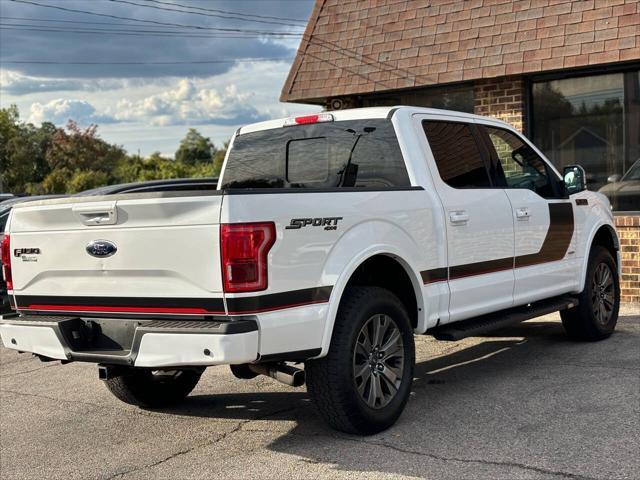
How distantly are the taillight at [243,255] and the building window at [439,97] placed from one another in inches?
302

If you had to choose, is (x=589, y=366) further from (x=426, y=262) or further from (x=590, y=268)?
(x=426, y=262)

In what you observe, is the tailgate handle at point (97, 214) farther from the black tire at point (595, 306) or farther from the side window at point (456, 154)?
the black tire at point (595, 306)

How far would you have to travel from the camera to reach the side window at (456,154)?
594 centimetres

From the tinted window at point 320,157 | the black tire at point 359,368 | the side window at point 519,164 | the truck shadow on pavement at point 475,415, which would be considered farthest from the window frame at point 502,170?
the black tire at point 359,368

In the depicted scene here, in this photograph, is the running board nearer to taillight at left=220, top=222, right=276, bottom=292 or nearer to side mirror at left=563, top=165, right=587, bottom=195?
side mirror at left=563, top=165, right=587, bottom=195

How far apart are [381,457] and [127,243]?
6.13 feet

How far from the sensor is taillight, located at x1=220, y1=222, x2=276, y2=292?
4.27 m

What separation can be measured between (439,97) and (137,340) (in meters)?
8.06

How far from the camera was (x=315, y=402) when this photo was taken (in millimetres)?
4848

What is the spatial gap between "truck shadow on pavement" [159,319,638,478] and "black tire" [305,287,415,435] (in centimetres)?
14

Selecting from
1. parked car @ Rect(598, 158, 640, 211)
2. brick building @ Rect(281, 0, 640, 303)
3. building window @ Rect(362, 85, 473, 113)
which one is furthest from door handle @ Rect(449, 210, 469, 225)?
building window @ Rect(362, 85, 473, 113)

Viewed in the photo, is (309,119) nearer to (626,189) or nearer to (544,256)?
(544,256)

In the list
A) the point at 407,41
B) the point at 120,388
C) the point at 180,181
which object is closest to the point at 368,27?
the point at 407,41

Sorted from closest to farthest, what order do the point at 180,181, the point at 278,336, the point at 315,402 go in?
the point at 278,336
the point at 315,402
the point at 180,181
